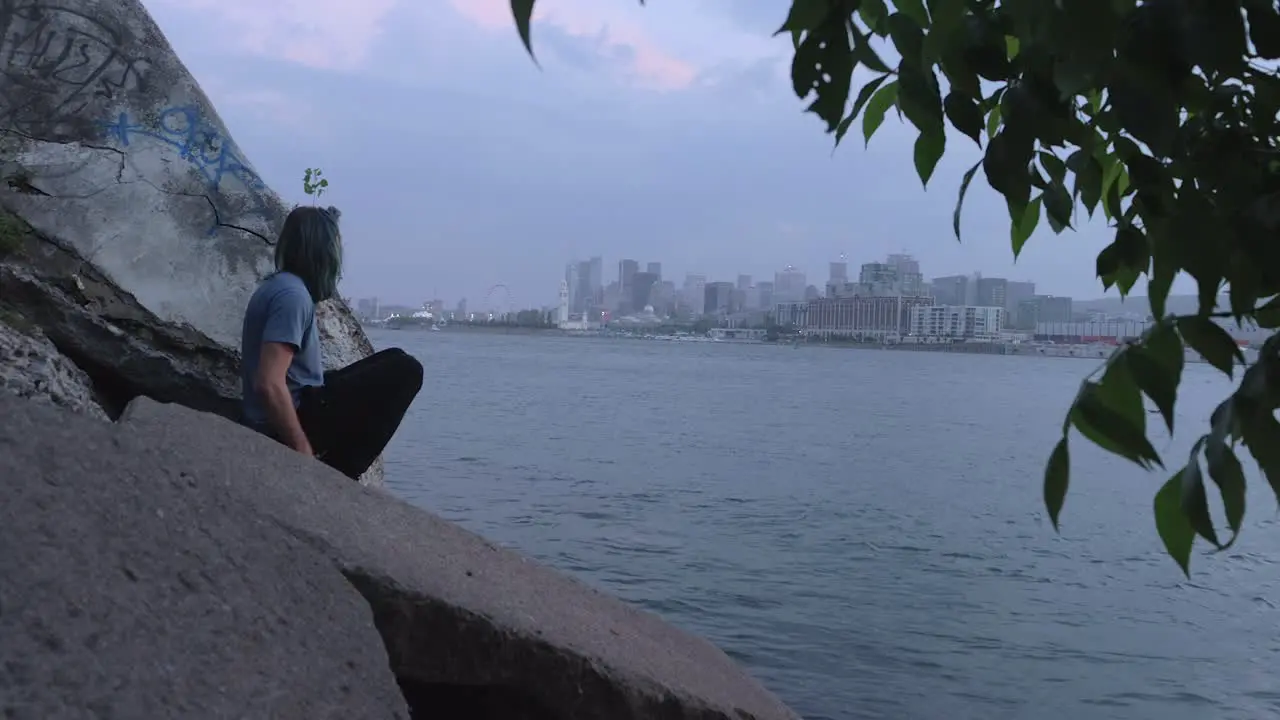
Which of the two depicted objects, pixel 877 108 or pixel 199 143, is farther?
pixel 199 143

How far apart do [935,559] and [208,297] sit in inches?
310

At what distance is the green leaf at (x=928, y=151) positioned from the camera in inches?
67.0

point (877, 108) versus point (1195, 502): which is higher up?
point (877, 108)

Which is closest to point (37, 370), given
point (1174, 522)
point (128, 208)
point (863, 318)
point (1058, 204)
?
point (128, 208)

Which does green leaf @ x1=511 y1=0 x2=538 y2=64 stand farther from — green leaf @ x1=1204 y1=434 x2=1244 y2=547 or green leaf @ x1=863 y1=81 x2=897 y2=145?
green leaf @ x1=1204 y1=434 x2=1244 y2=547

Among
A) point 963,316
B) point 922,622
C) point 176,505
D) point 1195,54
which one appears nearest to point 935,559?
point 922,622

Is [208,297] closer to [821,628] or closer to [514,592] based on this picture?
[514,592]

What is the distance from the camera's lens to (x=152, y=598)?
7.25 ft

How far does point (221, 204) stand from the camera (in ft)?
21.3

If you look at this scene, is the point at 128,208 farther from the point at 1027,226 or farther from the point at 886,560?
the point at 886,560

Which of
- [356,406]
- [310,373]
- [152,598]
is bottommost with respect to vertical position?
[152,598]

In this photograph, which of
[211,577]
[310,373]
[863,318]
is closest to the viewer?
[211,577]

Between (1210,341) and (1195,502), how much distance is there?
→ 20 centimetres

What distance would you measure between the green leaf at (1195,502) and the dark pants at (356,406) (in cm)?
354
